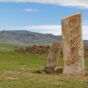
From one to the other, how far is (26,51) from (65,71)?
34475mm

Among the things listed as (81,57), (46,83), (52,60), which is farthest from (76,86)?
(52,60)

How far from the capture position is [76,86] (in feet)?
46.0

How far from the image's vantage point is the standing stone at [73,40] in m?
19.5

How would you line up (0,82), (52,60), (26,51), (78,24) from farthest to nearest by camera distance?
(26,51)
(52,60)
(78,24)
(0,82)

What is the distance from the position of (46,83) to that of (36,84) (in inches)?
23.0

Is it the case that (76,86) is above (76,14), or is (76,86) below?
below

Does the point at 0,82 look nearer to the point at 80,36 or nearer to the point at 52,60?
the point at 80,36

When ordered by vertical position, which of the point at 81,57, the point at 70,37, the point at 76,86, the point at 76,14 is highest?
the point at 76,14

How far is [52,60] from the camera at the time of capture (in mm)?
25297

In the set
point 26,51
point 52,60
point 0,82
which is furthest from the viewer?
point 26,51

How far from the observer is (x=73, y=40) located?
→ 19641 millimetres

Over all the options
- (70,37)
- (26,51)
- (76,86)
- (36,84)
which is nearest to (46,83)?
(36,84)

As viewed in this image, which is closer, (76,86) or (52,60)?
(76,86)

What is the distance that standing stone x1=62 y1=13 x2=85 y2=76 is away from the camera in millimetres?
19547
